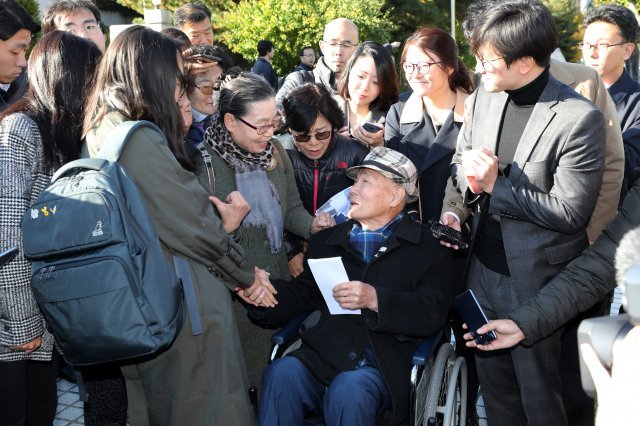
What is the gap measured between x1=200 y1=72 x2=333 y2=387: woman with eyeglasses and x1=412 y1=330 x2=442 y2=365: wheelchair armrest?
0.84 m

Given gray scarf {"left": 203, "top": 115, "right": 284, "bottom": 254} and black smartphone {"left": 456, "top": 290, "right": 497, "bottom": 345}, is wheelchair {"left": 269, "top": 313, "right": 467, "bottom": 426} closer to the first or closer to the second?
black smartphone {"left": 456, "top": 290, "right": 497, "bottom": 345}

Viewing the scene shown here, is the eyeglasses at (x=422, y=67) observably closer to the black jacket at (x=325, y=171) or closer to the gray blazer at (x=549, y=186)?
the black jacket at (x=325, y=171)

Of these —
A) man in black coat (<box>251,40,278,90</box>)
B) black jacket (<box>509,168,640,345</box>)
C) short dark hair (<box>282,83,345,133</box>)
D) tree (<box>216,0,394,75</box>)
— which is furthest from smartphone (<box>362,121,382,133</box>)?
tree (<box>216,0,394,75</box>)

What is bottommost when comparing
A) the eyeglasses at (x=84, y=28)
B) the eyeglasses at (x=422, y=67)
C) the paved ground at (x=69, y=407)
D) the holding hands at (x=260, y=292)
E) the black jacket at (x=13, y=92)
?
the paved ground at (x=69, y=407)

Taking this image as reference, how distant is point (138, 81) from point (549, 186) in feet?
5.70

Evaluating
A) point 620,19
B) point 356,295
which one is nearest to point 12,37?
point 356,295

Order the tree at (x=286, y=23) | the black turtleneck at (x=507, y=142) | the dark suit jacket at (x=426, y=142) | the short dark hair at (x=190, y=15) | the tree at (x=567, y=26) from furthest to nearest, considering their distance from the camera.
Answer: the tree at (x=567, y=26)
the tree at (x=286, y=23)
the short dark hair at (x=190, y=15)
the dark suit jacket at (x=426, y=142)
the black turtleneck at (x=507, y=142)

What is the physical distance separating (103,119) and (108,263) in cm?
64

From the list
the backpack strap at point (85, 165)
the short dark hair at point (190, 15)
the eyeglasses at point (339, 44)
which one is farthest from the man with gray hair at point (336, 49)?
the backpack strap at point (85, 165)

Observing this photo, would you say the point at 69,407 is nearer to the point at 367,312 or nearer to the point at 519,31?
the point at 367,312

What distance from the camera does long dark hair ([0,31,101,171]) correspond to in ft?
9.21

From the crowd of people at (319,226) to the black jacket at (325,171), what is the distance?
0.10 ft

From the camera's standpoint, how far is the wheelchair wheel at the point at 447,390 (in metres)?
2.88

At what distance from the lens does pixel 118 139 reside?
2.54m
